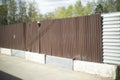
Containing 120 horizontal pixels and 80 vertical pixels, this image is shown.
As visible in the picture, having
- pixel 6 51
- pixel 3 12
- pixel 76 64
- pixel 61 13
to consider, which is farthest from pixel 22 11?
pixel 76 64

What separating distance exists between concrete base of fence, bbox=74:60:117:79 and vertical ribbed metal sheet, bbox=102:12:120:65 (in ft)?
0.91

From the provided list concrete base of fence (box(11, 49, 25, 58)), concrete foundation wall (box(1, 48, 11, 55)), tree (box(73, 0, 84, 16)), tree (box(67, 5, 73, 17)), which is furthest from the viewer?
tree (box(67, 5, 73, 17))

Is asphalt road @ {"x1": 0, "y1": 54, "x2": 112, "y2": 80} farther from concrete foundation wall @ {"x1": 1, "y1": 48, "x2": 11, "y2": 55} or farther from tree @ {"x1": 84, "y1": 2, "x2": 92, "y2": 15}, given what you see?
tree @ {"x1": 84, "y1": 2, "x2": 92, "y2": 15}

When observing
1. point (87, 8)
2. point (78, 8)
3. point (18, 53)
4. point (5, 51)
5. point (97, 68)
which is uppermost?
point (78, 8)

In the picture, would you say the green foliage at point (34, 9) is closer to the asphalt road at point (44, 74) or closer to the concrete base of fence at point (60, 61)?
the concrete base of fence at point (60, 61)

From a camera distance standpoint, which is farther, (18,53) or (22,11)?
(22,11)

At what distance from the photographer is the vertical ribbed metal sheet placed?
9.56m

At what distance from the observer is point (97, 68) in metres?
10.2

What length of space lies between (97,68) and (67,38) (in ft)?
9.15

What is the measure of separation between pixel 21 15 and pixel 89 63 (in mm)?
46044

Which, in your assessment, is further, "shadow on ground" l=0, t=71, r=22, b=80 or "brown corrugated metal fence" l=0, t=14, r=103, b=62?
"brown corrugated metal fence" l=0, t=14, r=103, b=62

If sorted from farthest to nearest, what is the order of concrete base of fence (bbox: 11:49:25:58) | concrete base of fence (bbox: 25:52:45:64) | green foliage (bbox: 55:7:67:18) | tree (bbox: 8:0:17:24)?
green foliage (bbox: 55:7:67:18) → tree (bbox: 8:0:17:24) → concrete base of fence (bbox: 11:49:25:58) → concrete base of fence (bbox: 25:52:45:64)

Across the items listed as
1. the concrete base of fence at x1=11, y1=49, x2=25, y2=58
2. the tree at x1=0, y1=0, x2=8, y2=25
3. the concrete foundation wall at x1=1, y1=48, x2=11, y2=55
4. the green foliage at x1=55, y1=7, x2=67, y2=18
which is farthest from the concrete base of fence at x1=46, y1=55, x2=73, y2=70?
the green foliage at x1=55, y1=7, x2=67, y2=18

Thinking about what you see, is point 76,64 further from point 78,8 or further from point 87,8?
point 78,8
